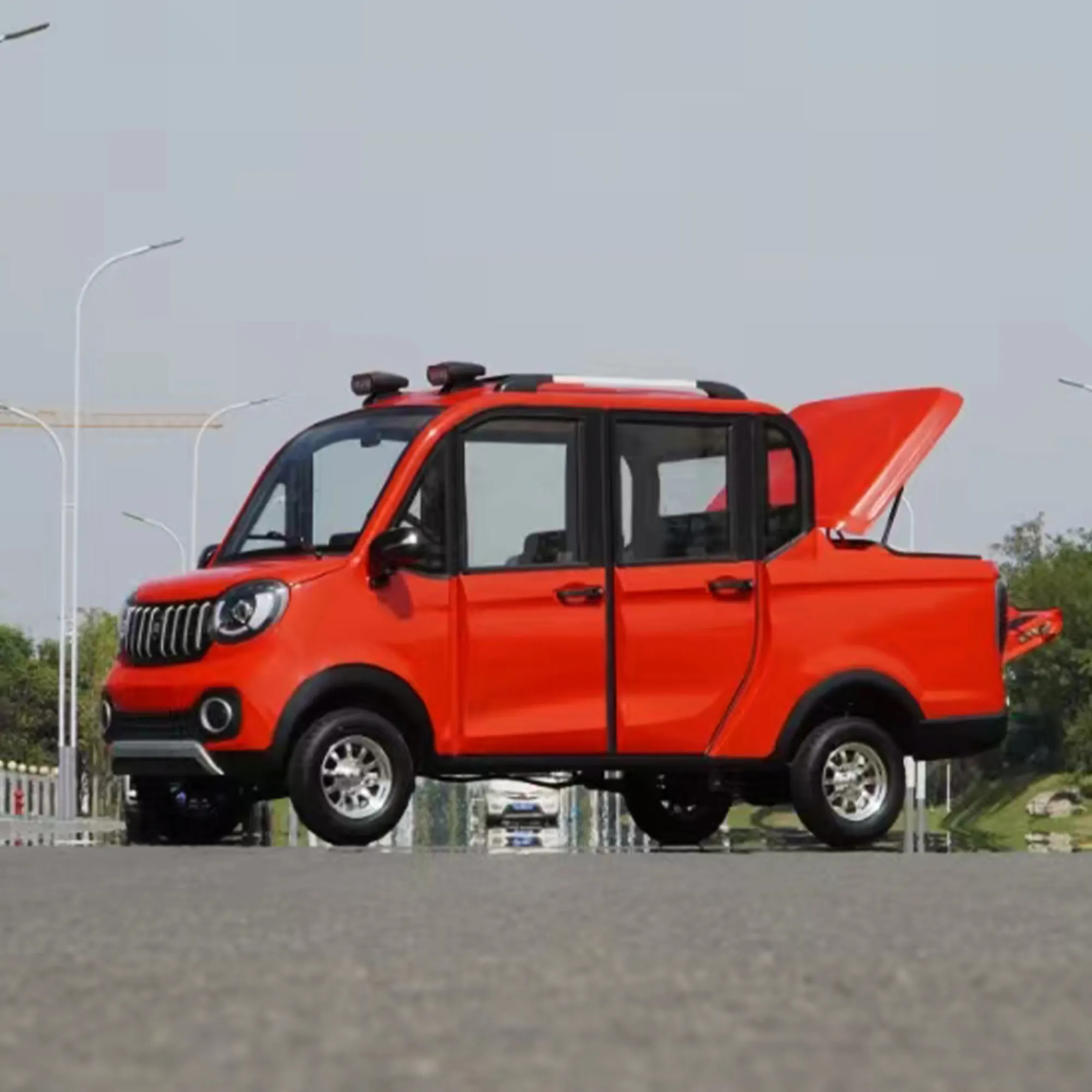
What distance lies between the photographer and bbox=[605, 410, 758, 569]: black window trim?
1695 centimetres

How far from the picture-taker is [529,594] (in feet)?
54.1

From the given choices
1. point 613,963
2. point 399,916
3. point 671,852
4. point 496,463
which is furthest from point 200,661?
point 613,963

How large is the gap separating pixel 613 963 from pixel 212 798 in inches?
424

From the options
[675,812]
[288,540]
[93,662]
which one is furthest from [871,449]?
[93,662]

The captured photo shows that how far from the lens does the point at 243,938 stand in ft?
26.6

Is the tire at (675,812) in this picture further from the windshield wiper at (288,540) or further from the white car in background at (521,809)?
the white car in background at (521,809)

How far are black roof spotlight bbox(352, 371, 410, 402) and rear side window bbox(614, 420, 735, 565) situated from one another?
1.44 meters

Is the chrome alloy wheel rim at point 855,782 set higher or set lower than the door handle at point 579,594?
lower

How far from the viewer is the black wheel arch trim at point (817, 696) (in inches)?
672

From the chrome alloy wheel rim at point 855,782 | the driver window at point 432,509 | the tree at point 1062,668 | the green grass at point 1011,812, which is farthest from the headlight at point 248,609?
the tree at point 1062,668

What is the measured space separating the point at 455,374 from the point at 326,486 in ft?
3.11

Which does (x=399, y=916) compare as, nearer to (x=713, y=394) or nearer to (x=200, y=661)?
(x=200, y=661)

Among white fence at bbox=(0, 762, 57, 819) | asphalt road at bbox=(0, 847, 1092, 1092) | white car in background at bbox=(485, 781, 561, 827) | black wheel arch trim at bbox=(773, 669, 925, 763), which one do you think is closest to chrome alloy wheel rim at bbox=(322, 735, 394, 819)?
black wheel arch trim at bbox=(773, 669, 925, 763)

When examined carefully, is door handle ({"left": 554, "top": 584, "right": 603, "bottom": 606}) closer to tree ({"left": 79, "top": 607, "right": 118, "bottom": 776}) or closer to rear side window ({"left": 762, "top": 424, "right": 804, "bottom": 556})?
rear side window ({"left": 762, "top": 424, "right": 804, "bottom": 556})
